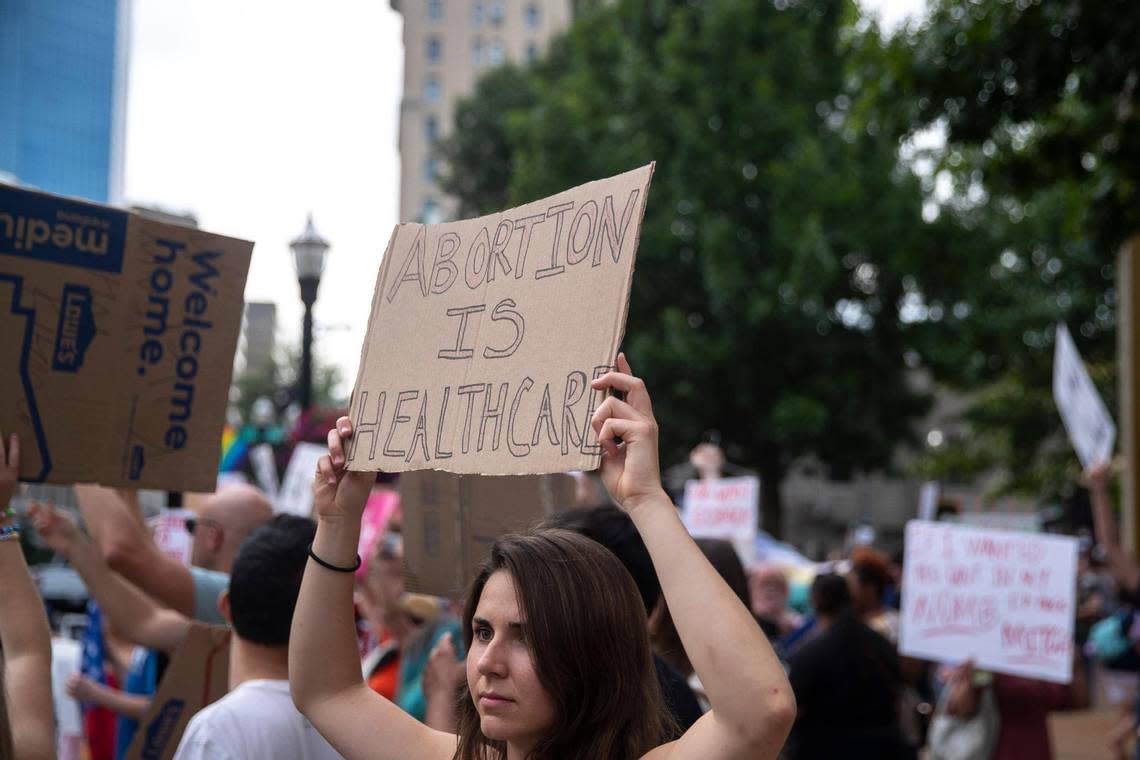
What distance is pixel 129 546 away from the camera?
13.7ft

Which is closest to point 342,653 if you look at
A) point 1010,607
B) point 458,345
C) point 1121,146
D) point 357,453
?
point 357,453

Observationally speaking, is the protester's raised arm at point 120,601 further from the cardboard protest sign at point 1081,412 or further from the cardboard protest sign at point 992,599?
the cardboard protest sign at point 1081,412

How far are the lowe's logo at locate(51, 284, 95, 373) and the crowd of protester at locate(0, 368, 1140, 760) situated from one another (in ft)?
0.93

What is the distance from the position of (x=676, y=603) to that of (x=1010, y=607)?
5761mm

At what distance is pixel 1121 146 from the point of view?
9.59 metres

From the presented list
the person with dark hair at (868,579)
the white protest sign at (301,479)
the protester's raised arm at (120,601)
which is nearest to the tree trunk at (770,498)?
the white protest sign at (301,479)

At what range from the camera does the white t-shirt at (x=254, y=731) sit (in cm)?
298

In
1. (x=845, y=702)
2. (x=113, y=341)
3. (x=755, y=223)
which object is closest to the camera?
(x=113, y=341)

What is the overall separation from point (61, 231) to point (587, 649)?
189cm

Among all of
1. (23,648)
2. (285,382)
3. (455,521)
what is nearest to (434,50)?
(285,382)

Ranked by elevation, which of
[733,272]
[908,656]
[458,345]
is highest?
[733,272]

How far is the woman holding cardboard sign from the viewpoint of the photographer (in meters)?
1.94

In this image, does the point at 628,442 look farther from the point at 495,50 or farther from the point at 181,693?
the point at 495,50

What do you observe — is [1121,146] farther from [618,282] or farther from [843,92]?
[843,92]
